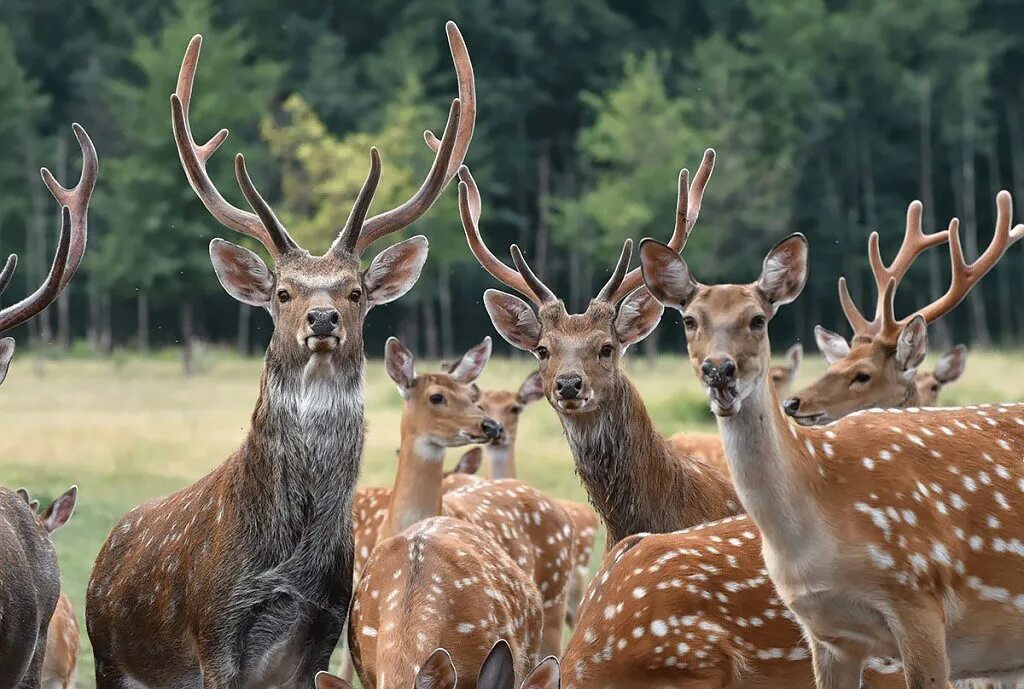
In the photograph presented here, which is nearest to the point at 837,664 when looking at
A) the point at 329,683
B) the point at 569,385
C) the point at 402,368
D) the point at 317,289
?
the point at 329,683

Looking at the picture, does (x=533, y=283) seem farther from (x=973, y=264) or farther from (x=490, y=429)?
(x=973, y=264)

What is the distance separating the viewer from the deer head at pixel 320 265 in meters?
5.25

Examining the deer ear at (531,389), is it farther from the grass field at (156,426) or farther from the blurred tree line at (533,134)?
the blurred tree line at (533,134)

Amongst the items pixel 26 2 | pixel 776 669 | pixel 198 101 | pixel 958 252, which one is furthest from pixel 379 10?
pixel 776 669

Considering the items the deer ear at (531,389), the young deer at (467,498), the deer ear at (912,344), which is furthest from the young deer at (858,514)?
the deer ear at (531,389)

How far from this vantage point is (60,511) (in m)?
6.85

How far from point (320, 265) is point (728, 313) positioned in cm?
152

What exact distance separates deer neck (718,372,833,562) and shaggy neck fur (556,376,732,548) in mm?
1447

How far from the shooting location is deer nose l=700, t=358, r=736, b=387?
4320mm

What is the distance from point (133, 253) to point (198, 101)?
10.9 feet

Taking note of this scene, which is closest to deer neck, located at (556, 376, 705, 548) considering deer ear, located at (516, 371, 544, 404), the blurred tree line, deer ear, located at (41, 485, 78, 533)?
deer ear, located at (41, 485, 78, 533)

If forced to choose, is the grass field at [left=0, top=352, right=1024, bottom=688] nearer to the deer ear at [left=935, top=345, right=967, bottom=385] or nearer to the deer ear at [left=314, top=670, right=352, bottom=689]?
the deer ear at [left=314, top=670, right=352, bottom=689]

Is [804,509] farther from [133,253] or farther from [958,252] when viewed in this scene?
[133,253]

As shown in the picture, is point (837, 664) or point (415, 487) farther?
point (415, 487)
